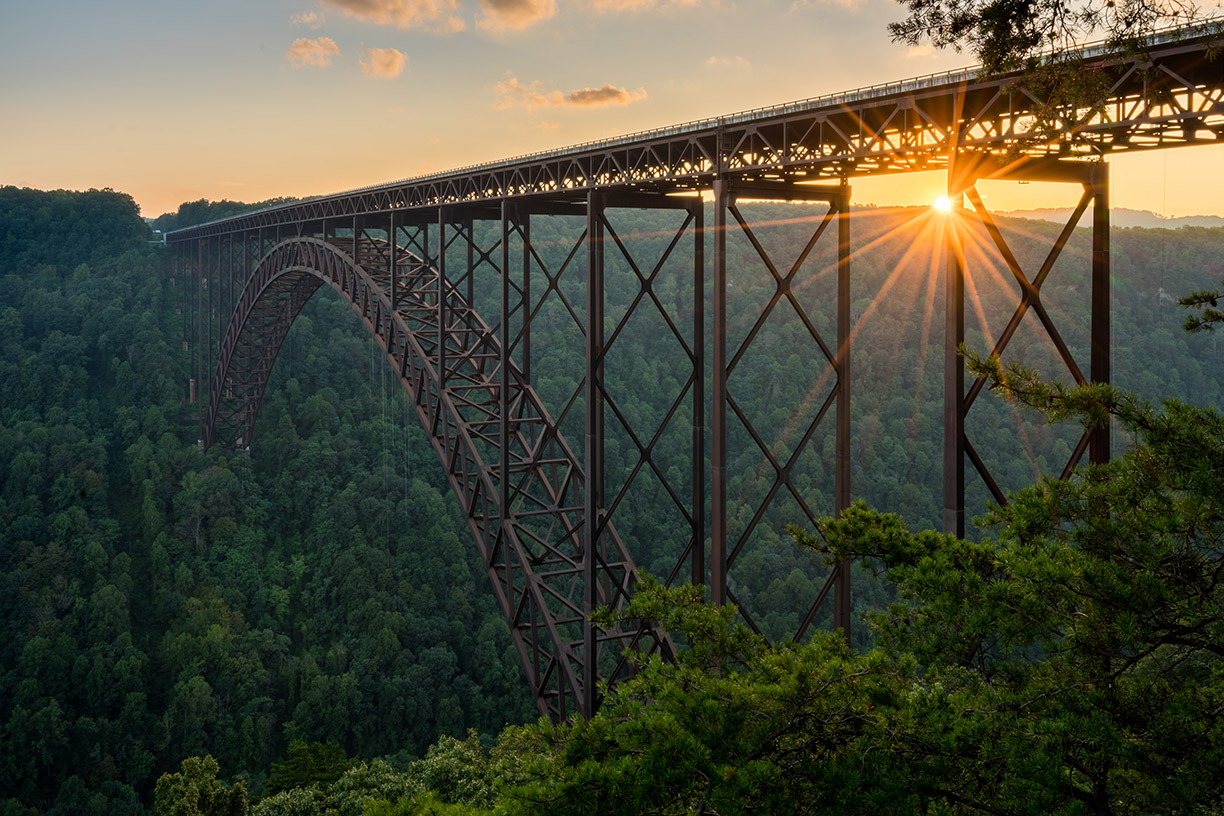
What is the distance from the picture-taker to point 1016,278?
8.36 metres

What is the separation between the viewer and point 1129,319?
63.7 meters

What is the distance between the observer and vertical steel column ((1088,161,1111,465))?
8.63 meters

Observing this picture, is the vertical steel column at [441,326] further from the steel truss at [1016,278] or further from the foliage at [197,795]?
the steel truss at [1016,278]

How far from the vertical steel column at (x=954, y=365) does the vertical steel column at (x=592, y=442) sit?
6.50 metres

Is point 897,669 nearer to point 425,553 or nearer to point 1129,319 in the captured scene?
point 425,553

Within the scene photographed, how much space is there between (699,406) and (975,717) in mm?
6949

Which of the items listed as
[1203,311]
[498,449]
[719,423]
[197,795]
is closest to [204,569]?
[498,449]

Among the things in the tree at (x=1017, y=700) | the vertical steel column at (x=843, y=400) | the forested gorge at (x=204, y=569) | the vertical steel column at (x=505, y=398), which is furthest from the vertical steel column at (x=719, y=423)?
the forested gorge at (x=204, y=569)

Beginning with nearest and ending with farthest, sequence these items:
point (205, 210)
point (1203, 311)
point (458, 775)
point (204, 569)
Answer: point (1203, 311) < point (458, 775) < point (204, 569) < point (205, 210)

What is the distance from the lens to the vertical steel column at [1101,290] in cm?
863

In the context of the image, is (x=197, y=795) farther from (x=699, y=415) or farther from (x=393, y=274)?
(x=393, y=274)

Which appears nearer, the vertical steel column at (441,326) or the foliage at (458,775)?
the foliage at (458,775)

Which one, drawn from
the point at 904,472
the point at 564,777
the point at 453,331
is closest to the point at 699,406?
the point at 564,777

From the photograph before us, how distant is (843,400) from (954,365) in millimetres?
3175
